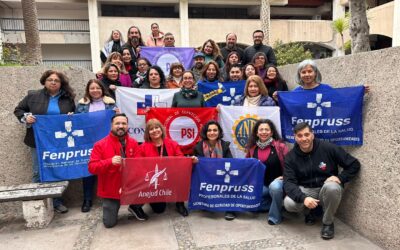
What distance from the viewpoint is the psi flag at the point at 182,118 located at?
16.4 feet

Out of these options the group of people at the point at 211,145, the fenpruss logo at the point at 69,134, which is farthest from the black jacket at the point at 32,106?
the fenpruss logo at the point at 69,134

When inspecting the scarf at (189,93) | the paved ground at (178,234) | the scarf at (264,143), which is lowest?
the paved ground at (178,234)

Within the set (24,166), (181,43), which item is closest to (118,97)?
(24,166)

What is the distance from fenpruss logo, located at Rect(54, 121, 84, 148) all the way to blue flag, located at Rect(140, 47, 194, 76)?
106 inches

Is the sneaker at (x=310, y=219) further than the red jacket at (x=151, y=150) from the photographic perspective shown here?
No

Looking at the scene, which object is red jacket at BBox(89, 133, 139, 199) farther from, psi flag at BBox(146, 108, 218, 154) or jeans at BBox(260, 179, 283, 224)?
jeans at BBox(260, 179, 283, 224)

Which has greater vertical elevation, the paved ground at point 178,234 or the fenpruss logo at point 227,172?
the fenpruss logo at point 227,172

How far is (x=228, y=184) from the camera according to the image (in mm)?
4242

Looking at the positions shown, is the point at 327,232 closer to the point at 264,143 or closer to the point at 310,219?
the point at 310,219

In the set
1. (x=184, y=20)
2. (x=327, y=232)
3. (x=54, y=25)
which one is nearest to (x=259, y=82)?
(x=327, y=232)

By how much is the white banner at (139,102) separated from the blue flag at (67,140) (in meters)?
0.57

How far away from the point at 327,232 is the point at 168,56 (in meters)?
4.80

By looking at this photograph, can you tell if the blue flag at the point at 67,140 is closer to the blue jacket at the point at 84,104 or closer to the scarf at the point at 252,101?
the blue jacket at the point at 84,104

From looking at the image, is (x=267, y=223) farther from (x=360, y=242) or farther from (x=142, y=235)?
(x=142, y=235)
